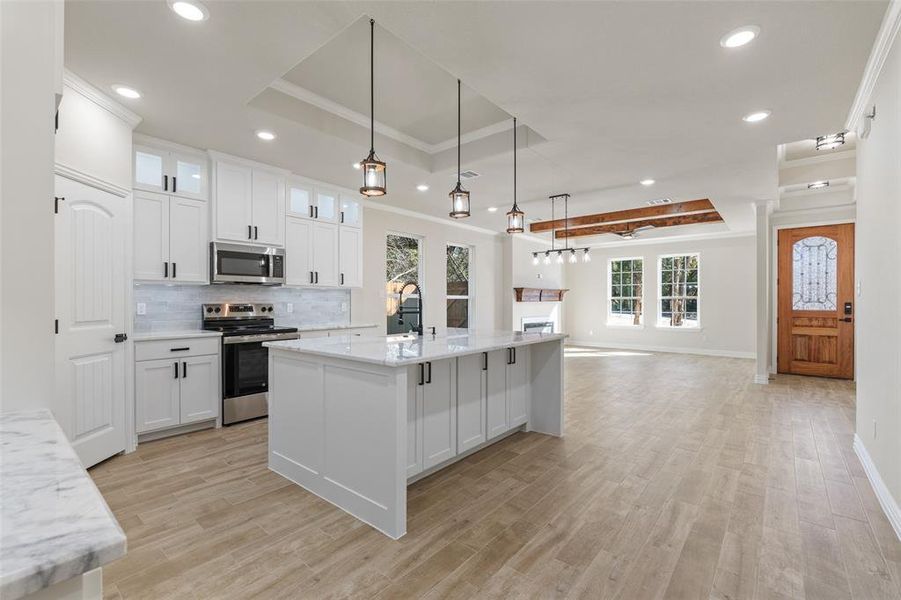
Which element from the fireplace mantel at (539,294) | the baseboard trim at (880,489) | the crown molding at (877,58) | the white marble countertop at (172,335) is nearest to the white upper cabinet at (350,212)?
the white marble countertop at (172,335)

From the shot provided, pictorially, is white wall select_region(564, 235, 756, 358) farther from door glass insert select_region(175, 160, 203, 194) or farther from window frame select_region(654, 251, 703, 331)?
door glass insert select_region(175, 160, 203, 194)

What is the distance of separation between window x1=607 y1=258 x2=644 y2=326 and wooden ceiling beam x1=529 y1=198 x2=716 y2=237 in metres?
2.99

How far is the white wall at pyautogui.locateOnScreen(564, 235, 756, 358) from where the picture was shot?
880cm

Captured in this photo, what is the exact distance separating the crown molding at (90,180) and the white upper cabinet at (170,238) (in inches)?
12.4

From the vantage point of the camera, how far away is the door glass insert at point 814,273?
6.37 metres

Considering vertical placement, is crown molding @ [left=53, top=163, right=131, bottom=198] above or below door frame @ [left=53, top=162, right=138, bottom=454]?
above

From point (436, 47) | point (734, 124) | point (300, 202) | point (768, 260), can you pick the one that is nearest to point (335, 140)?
point (300, 202)

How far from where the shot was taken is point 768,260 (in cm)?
659

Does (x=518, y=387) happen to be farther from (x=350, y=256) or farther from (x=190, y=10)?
(x=190, y=10)

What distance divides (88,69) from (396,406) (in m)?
2.80

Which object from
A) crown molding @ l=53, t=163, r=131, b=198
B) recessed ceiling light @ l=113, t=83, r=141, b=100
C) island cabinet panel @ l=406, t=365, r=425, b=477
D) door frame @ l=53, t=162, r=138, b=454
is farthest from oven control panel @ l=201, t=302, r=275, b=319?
island cabinet panel @ l=406, t=365, r=425, b=477

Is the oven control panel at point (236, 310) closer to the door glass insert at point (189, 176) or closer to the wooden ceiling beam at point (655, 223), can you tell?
the door glass insert at point (189, 176)

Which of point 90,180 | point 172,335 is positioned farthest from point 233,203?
point 172,335

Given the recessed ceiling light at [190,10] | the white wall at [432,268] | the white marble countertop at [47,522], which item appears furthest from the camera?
the white wall at [432,268]
